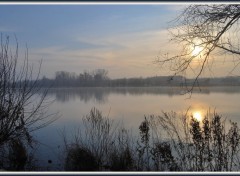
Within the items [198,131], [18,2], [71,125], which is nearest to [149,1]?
[18,2]

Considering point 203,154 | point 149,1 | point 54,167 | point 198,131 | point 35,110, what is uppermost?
point 149,1

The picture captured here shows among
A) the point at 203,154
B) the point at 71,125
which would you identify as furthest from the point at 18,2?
the point at 71,125

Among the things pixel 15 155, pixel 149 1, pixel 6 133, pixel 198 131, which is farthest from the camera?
pixel 15 155

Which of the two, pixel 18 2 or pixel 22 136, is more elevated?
pixel 18 2

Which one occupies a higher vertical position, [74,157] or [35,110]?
[35,110]

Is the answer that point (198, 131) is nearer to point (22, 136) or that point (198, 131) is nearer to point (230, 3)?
point (230, 3)

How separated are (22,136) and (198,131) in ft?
11.2

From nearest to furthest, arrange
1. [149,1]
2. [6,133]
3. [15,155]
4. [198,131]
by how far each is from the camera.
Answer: [149,1]
[6,133]
[198,131]
[15,155]

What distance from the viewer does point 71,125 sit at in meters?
14.3

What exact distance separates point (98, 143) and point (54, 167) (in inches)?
47.7

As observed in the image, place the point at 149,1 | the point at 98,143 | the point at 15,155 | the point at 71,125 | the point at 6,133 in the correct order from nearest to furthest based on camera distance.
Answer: the point at 149,1, the point at 6,133, the point at 15,155, the point at 98,143, the point at 71,125

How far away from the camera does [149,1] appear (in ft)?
16.1

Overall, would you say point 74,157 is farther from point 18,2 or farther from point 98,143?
point 18,2

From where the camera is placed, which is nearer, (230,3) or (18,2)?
(18,2)
